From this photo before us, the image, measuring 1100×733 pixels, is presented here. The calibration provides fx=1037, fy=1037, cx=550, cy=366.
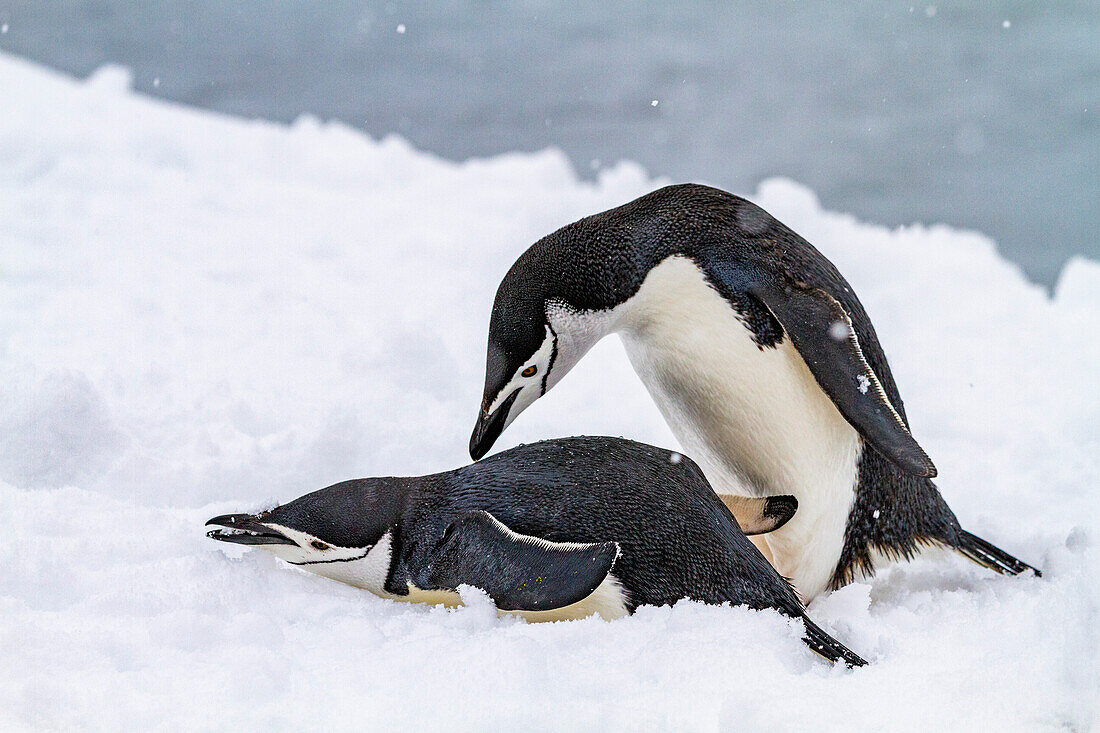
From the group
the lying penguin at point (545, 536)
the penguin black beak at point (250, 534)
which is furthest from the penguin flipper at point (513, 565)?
the penguin black beak at point (250, 534)

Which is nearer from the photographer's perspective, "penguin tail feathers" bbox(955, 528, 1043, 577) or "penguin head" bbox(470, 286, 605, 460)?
"penguin head" bbox(470, 286, 605, 460)

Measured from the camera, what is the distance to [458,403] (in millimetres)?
1869

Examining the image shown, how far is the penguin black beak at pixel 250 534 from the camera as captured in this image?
1.10 m

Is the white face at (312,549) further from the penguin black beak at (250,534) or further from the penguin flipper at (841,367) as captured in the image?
the penguin flipper at (841,367)

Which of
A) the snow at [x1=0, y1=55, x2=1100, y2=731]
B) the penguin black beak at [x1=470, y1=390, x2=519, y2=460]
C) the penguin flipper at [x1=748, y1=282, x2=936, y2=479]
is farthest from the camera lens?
the penguin black beak at [x1=470, y1=390, x2=519, y2=460]

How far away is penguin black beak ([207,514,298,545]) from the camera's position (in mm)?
1097

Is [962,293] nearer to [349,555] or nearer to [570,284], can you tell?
[570,284]

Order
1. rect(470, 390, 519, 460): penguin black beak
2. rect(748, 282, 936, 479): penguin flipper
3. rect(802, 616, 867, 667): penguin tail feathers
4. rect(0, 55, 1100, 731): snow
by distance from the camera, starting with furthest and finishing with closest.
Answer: rect(470, 390, 519, 460): penguin black beak
rect(748, 282, 936, 479): penguin flipper
rect(802, 616, 867, 667): penguin tail feathers
rect(0, 55, 1100, 731): snow

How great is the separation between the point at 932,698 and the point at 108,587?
785 mm

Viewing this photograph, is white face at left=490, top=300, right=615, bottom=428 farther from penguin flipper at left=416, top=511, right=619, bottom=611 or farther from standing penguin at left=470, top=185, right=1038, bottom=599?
penguin flipper at left=416, top=511, right=619, bottom=611

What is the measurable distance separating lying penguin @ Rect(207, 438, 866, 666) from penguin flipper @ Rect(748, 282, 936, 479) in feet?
0.61

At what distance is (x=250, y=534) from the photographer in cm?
110

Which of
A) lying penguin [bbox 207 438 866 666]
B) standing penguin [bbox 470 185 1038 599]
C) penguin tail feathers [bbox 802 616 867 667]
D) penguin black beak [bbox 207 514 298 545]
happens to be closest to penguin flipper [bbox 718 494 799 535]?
standing penguin [bbox 470 185 1038 599]

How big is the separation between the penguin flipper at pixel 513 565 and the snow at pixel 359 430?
34 mm
